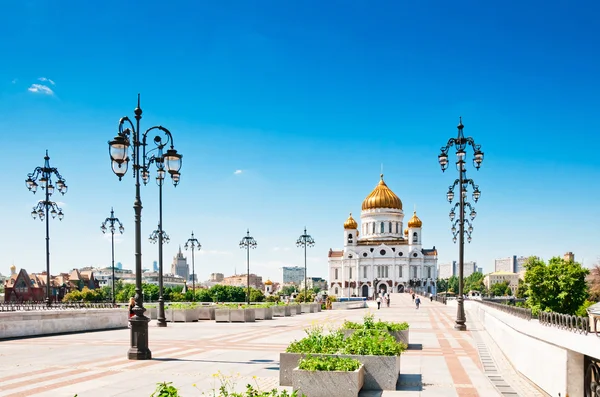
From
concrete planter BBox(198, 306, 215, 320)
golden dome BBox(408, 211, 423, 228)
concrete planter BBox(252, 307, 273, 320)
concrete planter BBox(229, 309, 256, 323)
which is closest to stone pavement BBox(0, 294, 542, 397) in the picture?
concrete planter BBox(229, 309, 256, 323)

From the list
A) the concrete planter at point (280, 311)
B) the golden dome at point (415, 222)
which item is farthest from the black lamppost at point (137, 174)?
the golden dome at point (415, 222)

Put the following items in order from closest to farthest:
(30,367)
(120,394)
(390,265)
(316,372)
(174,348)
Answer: (316,372) → (120,394) → (30,367) → (174,348) → (390,265)

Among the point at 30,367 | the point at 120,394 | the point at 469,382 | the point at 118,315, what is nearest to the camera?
the point at 120,394

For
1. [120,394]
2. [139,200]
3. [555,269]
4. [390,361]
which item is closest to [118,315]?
[139,200]

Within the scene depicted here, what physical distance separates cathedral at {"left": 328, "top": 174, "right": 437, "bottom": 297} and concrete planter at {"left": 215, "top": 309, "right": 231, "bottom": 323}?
324 feet

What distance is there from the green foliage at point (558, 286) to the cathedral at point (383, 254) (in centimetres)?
A: 6421

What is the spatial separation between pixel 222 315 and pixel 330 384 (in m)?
22.2

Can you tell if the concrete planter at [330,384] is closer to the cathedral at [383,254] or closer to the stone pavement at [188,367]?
the stone pavement at [188,367]

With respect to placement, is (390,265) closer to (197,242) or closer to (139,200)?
(197,242)

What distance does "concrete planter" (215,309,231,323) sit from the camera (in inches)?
1193

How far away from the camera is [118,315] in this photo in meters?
25.5

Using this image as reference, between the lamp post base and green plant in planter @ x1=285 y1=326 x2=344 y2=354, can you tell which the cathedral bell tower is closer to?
the lamp post base

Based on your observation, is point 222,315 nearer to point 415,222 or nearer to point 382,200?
point 382,200

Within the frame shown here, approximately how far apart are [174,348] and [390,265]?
116 metres
